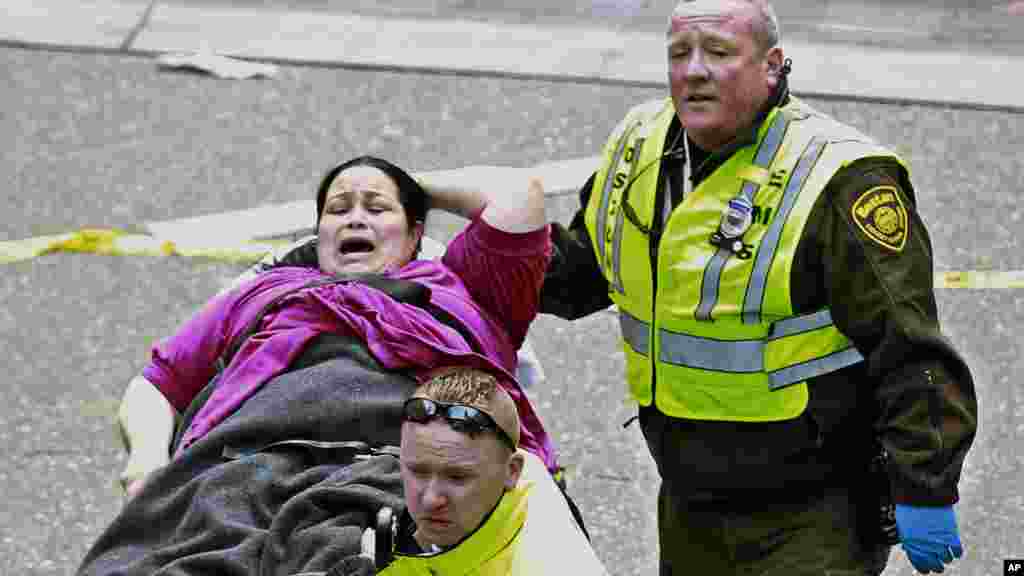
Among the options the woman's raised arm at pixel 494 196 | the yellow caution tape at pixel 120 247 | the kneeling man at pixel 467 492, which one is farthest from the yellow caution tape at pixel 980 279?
the kneeling man at pixel 467 492

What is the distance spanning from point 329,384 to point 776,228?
1.07 m

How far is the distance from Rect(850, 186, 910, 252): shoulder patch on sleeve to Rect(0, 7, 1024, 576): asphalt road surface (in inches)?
77.3

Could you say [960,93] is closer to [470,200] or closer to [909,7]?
[909,7]

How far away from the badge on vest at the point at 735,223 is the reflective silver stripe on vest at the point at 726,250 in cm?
1

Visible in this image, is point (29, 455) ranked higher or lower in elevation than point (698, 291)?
lower

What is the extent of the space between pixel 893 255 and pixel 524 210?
1092 millimetres

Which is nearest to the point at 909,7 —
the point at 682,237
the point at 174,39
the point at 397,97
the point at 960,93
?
the point at 960,93

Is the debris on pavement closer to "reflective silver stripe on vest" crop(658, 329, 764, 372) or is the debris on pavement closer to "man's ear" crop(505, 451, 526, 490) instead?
"reflective silver stripe on vest" crop(658, 329, 764, 372)

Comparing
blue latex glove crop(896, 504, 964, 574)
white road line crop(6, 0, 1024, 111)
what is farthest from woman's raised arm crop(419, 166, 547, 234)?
white road line crop(6, 0, 1024, 111)

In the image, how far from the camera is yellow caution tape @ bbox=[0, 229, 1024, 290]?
7.32 m

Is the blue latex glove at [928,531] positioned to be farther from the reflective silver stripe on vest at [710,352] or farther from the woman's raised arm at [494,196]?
the woman's raised arm at [494,196]

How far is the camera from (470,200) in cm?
500

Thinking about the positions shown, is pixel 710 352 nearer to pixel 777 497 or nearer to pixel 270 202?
pixel 777 497

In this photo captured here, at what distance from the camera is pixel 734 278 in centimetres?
415
